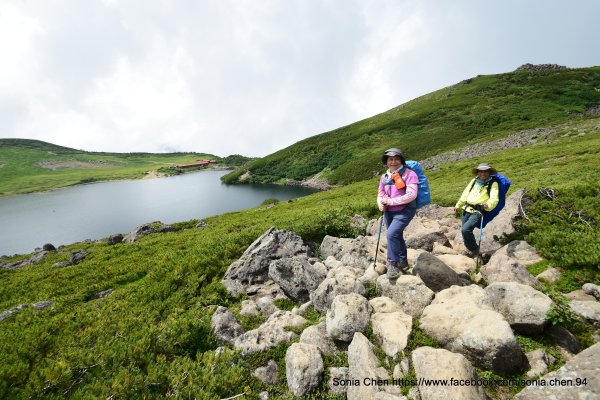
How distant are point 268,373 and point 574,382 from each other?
5.34 m

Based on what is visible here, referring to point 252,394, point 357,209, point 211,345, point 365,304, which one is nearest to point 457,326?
point 365,304

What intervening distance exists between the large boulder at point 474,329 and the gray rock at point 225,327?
5012mm

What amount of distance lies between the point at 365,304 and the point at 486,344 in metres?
2.50

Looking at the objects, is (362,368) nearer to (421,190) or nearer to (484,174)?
(421,190)

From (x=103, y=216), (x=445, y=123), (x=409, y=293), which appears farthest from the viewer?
(x=445, y=123)

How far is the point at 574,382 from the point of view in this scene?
12.6 ft

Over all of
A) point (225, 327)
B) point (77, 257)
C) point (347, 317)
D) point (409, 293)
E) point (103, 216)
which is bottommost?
point (103, 216)

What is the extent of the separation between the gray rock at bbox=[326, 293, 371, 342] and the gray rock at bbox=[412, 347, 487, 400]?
1.40m

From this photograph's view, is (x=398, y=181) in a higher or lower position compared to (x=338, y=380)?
higher

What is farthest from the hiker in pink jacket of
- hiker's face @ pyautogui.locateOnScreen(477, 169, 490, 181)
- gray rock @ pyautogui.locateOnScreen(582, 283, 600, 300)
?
gray rock @ pyautogui.locateOnScreen(582, 283, 600, 300)

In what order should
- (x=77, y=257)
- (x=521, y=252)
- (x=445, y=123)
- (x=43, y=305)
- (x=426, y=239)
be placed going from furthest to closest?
(x=445, y=123) → (x=77, y=257) → (x=43, y=305) → (x=426, y=239) → (x=521, y=252)

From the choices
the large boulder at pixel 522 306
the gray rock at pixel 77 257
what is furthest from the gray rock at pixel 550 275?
the gray rock at pixel 77 257

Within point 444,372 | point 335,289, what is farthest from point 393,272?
point 444,372

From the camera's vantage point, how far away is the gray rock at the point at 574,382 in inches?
145
